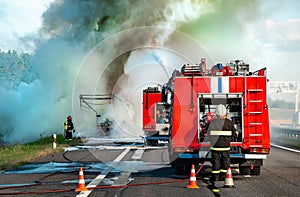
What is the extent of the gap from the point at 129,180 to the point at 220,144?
247 centimetres

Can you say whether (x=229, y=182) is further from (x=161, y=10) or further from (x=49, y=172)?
(x=161, y=10)

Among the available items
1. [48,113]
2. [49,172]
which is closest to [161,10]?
[48,113]

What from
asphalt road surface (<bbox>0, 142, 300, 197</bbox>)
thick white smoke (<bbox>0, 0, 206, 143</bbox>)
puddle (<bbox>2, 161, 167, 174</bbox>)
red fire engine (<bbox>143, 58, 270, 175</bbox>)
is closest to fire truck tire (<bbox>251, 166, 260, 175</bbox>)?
red fire engine (<bbox>143, 58, 270, 175</bbox>)

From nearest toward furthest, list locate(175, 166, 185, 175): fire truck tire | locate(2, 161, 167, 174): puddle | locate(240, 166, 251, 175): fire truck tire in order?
locate(240, 166, 251, 175): fire truck tire
locate(175, 166, 185, 175): fire truck tire
locate(2, 161, 167, 174): puddle

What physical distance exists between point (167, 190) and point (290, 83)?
207 ft

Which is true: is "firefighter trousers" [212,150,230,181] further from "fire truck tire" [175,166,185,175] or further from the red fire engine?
"fire truck tire" [175,166,185,175]

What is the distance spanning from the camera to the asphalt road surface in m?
10.9

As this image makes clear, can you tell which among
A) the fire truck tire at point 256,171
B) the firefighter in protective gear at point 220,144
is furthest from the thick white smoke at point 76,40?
the firefighter in protective gear at point 220,144

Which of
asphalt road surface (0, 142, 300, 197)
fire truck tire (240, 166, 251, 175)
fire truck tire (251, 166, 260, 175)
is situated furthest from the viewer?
fire truck tire (240, 166, 251, 175)

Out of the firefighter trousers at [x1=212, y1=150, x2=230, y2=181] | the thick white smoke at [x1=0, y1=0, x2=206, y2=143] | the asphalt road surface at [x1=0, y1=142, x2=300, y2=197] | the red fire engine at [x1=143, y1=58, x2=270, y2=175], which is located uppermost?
the thick white smoke at [x1=0, y1=0, x2=206, y2=143]

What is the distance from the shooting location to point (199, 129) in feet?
45.4

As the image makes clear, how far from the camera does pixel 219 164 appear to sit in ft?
41.2

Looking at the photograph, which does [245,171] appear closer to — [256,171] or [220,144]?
[256,171]

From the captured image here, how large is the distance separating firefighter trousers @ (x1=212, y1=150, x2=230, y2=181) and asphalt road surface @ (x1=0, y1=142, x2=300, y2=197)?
0.29 meters
